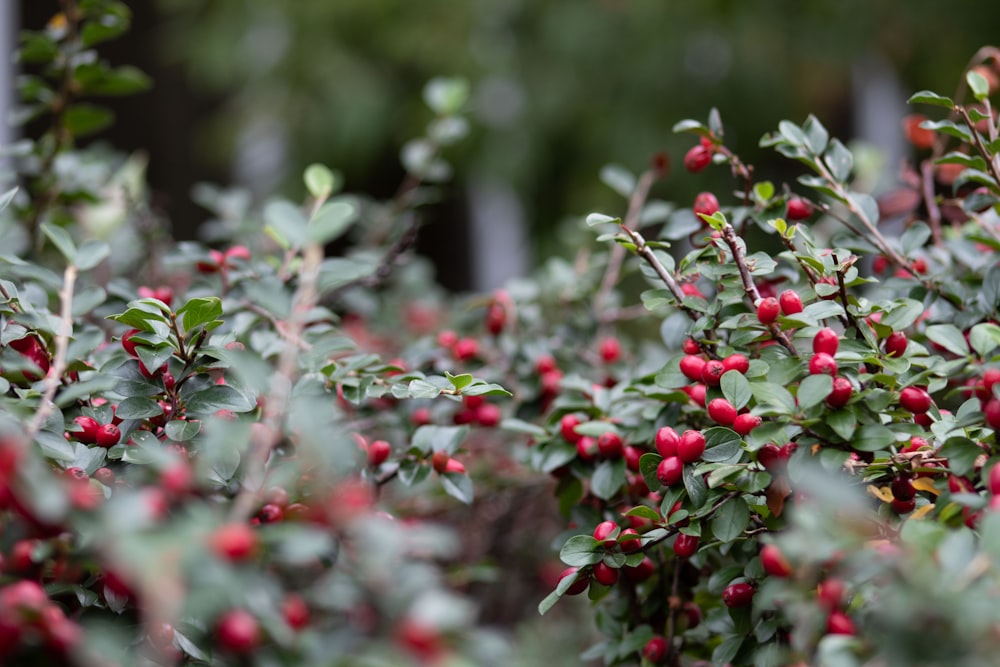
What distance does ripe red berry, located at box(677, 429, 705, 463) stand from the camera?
0.75 metres

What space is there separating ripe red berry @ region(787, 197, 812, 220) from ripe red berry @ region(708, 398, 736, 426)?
33cm

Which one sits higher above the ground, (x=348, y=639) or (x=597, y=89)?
(x=348, y=639)

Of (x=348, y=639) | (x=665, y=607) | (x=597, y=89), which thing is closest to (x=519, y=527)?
(x=665, y=607)

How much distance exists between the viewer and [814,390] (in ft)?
2.23

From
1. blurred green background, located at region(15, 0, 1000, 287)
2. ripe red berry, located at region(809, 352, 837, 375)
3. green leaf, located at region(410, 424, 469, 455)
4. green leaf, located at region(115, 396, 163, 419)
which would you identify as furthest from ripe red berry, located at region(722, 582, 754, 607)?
blurred green background, located at region(15, 0, 1000, 287)

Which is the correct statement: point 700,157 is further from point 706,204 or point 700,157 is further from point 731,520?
point 731,520

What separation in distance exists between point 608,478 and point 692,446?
192 mm

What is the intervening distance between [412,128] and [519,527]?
2.97m

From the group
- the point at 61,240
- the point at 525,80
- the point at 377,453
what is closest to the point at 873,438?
the point at 377,453

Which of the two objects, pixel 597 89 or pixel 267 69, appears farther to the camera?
pixel 267 69

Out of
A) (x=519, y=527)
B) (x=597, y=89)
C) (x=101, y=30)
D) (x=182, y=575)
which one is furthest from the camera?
(x=597, y=89)

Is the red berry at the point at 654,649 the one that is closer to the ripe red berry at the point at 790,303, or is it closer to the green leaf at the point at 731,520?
the green leaf at the point at 731,520

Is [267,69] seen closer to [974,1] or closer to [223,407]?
[974,1]

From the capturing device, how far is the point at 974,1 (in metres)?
3.38
